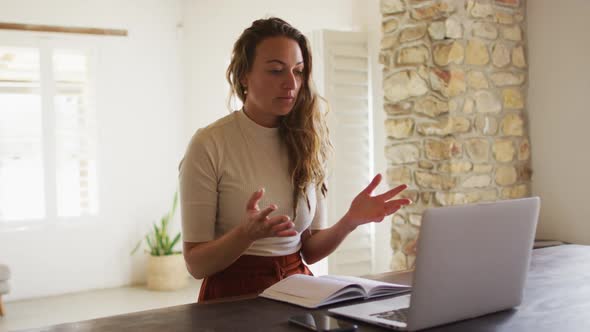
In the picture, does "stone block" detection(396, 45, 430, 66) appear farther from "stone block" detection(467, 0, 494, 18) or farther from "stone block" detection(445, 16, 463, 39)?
"stone block" detection(467, 0, 494, 18)

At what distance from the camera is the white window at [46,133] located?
20.0 ft

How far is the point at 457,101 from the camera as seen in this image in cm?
366

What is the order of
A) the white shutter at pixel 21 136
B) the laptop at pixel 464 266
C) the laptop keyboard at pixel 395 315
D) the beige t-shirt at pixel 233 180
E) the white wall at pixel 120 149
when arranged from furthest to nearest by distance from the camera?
the white wall at pixel 120 149 < the white shutter at pixel 21 136 < the beige t-shirt at pixel 233 180 < the laptop keyboard at pixel 395 315 < the laptop at pixel 464 266

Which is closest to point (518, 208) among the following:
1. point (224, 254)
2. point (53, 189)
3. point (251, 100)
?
point (224, 254)

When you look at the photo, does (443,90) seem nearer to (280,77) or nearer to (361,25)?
(361,25)

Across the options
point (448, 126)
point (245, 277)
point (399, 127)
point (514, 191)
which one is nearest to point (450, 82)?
point (448, 126)

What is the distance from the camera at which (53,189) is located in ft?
20.5

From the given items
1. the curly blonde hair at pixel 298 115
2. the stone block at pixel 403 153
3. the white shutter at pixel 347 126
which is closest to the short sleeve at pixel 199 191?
the curly blonde hair at pixel 298 115

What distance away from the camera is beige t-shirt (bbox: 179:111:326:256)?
6.46 feet

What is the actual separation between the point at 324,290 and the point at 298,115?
29.3 inches

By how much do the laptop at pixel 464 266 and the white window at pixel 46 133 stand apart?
527 cm

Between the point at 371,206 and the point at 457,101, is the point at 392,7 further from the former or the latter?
the point at 371,206

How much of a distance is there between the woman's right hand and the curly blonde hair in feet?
1.58

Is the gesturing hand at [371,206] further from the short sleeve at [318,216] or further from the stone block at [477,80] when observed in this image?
the stone block at [477,80]
